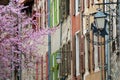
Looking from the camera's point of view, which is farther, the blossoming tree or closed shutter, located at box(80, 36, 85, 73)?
closed shutter, located at box(80, 36, 85, 73)

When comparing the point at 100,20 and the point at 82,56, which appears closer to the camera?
the point at 100,20

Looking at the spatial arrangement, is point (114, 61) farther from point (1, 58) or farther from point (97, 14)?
point (1, 58)

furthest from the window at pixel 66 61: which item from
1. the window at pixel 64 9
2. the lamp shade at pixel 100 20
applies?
the lamp shade at pixel 100 20

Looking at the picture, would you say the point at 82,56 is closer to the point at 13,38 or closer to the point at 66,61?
the point at 13,38

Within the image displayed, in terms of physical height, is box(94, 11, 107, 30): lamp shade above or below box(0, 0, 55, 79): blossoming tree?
above

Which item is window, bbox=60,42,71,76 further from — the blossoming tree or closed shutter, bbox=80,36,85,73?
closed shutter, bbox=80,36,85,73

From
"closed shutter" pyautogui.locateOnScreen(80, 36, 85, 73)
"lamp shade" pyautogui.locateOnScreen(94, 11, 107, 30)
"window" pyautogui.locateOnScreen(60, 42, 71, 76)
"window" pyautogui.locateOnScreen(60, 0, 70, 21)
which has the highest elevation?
"lamp shade" pyautogui.locateOnScreen(94, 11, 107, 30)

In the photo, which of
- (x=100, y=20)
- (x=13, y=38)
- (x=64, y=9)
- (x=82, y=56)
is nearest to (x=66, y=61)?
(x=64, y=9)

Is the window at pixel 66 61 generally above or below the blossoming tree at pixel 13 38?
below

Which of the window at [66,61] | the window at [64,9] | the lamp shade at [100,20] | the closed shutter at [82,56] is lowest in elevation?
the window at [66,61]

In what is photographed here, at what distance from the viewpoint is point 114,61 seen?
77.9 feet

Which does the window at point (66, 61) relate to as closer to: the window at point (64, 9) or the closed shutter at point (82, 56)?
the window at point (64, 9)

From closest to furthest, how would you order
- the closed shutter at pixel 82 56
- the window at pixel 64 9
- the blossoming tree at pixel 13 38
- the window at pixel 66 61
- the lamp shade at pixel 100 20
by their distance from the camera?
the lamp shade at pixel 100 20, the blossoming tree at pixel 13 38, the closed shutter at pixel 82 56, the window at pixel 66 61, the window at pixel 64 9

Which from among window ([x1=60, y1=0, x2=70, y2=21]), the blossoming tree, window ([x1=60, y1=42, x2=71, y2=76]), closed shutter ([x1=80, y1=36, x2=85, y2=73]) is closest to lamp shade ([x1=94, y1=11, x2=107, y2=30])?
the blossoming tree
